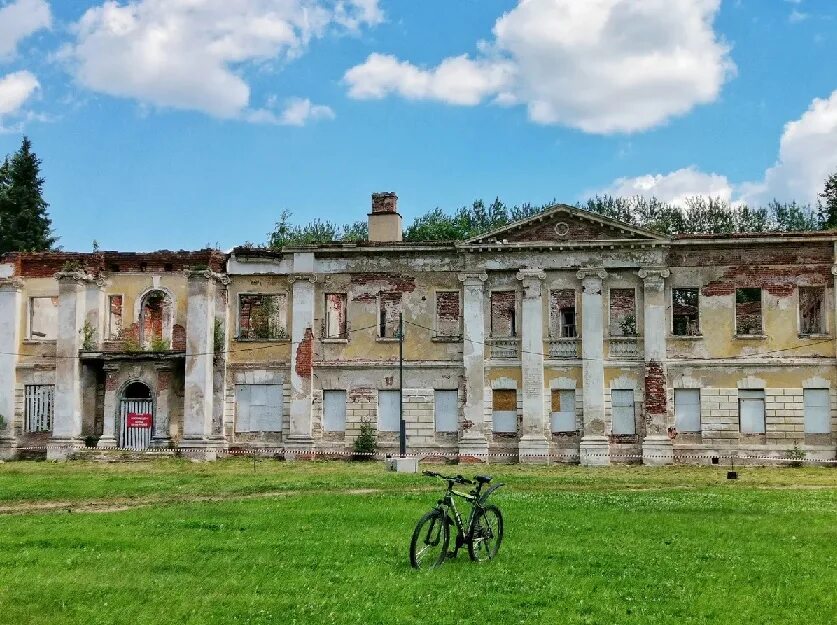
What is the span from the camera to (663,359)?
3152cm

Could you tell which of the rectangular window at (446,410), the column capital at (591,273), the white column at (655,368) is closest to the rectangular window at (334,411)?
the rectangular window at (446,410)

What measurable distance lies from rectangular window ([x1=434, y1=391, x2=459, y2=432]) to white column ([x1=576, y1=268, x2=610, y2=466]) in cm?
435

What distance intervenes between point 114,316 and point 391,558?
25.2 metres

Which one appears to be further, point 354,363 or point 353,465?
point 354,363

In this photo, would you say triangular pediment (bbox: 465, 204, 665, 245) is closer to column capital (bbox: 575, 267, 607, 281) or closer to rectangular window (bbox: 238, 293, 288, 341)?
column capital (bbox: 575, 267, 607, 281)

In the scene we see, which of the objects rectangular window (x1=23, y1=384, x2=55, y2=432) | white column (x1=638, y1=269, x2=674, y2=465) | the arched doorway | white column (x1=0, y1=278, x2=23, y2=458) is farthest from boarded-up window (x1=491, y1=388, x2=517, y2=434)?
white column (x1=0, y1=278, x2=23, y2=458)

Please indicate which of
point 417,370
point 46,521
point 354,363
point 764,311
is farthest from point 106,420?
point 764,311

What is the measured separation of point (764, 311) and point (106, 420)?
22.8 metres

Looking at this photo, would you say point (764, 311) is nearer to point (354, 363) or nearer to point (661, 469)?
point (661, 469)

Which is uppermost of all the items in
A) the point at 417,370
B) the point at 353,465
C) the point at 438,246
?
the point at 438,246

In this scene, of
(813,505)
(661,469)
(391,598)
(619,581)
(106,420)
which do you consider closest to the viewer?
(391,598)

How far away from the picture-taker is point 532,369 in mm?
32156

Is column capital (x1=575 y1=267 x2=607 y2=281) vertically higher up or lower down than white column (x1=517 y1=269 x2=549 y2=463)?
higher up

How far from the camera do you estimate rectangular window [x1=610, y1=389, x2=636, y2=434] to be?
3169cm
